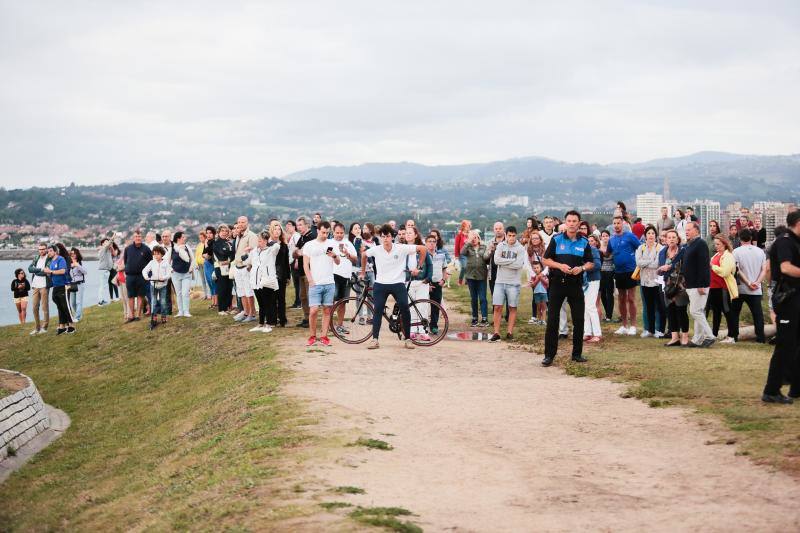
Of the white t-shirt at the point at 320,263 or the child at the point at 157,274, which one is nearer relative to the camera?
the white t-shirt at the point at 320,263

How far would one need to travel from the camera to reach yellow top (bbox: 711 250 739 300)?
14.8 m

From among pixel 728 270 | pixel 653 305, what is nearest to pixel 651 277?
pixel 653 305

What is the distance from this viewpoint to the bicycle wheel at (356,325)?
1579cm

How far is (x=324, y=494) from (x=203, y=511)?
1.17 m

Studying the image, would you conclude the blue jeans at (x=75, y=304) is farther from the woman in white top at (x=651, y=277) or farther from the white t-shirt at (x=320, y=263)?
→ the woman in white top at (x=651, y=277)

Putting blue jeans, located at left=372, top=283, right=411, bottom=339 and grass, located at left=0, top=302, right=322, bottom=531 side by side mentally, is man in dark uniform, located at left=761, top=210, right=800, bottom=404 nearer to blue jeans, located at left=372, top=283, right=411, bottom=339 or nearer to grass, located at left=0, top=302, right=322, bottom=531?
grass, located at left=0, top=302, right=322, bottom=531

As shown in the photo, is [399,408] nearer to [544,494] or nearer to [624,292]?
[544,494]

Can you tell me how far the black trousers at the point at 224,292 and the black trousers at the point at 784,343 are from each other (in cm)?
1525

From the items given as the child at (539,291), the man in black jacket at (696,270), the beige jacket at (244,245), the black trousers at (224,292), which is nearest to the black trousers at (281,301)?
the beige jacket at (244,245)

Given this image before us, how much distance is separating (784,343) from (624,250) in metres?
7.41

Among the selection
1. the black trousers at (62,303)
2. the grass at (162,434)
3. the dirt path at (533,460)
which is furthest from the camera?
the black trousers at (62,303)

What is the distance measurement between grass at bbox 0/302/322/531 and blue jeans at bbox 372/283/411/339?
2.24 meters

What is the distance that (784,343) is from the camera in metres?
9.28

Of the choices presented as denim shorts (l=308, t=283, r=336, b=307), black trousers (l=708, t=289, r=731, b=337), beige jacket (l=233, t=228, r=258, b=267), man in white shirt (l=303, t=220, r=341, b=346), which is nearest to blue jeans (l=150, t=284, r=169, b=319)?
beige jacket (l=233, t=228, r=258, b=267)
